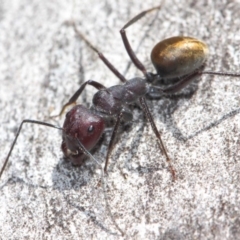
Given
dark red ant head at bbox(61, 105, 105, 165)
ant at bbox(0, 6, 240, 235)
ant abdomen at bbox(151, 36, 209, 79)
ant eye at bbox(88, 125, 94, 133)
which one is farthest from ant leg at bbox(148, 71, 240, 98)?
ant eye at bbox(88, 125, 94, 133)

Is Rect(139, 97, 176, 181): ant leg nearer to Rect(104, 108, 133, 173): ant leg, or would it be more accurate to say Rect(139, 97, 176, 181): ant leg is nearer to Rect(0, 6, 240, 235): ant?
Rect(0, 6, 240, 235): ant

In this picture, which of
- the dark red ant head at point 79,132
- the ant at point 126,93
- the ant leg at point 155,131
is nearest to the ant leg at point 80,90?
the ant at point 126,93

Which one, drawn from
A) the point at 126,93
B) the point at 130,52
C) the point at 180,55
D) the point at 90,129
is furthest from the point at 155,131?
the point at 130,52

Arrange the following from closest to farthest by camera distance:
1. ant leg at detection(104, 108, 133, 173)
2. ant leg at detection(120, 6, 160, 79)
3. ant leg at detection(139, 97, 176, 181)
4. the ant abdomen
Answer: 1. ant leg at detection(139, 97, 176, 181)
2. ant leg at detection(104, 108, 133, 173)
3. the ant abdomen
4. ant leg at detection(120, 6, 160, 79)

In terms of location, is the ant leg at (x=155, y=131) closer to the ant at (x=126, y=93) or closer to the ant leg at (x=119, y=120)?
the ant at (x=126, y=93)

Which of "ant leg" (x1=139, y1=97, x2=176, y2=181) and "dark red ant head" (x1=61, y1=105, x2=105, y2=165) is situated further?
"dark red ant head" (x1=61, y1=105, x2=105, y2=165)

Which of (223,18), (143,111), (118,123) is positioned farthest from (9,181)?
(223,18)

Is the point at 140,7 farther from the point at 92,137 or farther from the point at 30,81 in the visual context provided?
the point at 92,137

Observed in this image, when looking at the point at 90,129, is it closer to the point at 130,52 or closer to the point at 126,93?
the point at 126,93

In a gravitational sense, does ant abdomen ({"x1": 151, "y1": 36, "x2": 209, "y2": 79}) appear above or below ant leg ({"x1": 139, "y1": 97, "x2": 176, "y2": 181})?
above
